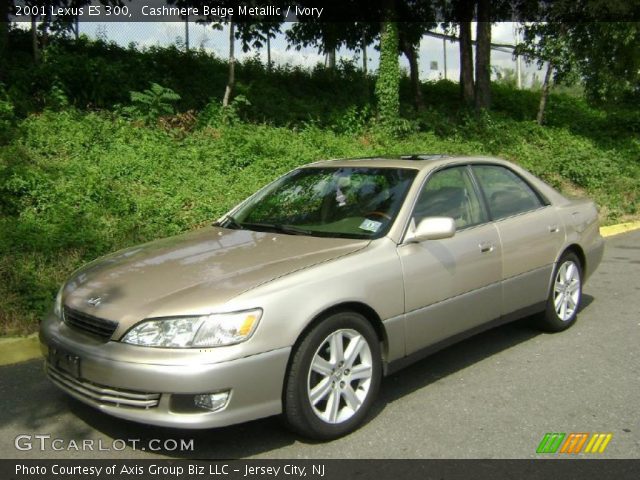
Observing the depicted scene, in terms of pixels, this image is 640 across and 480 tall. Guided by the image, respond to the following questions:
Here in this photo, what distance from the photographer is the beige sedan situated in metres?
3.39

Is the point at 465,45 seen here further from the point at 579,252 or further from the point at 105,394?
the point at 105,394

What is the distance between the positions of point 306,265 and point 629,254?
692cm

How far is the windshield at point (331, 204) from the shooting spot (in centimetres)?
448

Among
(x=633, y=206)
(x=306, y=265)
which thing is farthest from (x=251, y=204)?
(x=633, y=206)

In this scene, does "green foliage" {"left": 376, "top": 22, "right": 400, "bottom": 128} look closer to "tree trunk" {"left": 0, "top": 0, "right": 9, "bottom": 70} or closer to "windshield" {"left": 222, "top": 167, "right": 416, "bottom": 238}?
"tree trunk" {"left": 0, "top": 0, "right": 9, "bottom": 70}

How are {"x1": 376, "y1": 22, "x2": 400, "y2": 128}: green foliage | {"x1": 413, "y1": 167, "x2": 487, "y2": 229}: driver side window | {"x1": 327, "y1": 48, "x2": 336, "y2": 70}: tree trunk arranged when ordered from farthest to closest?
{"x1": 327, "y1": 48, "x2": 336, "y2": 70}: tree trunk < {"x1": 376, "y1": 22, "x2": 400, "y2": 128}: green foliage < {"x1": 413, "y1": 167, "x2": 487, "y2": 229}: driver side window

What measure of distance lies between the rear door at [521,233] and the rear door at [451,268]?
0.42 ft

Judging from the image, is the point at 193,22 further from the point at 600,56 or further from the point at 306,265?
the point at 306,265

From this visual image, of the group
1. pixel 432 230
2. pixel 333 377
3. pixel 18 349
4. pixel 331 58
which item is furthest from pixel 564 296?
pixel 331 58

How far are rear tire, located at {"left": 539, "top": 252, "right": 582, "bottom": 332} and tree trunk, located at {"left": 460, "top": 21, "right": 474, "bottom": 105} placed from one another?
13.0 m

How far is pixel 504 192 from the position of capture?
5.32 meters

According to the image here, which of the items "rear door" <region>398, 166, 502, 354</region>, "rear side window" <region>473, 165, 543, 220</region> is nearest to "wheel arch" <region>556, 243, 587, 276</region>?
"rear side window" <region>473, 165, 543, 220</region>

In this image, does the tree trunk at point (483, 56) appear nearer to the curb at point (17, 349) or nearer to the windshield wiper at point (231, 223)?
the windshield wiper at point (231, 223)

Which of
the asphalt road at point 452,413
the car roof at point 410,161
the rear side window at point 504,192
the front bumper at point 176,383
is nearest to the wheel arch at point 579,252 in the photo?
the rear side window at point 504,192
